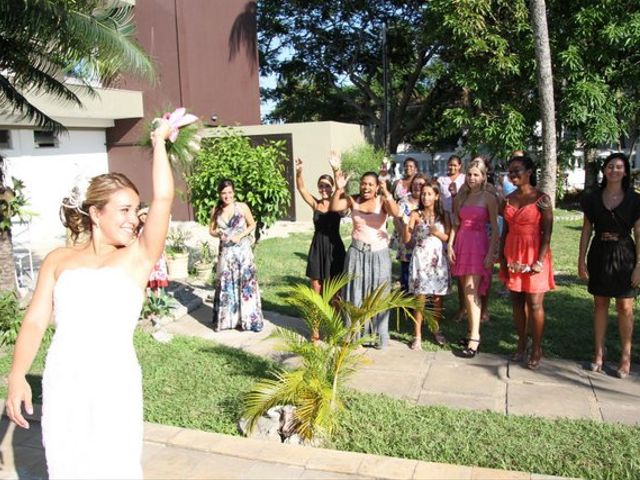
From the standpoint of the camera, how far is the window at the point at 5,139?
14.6 metres

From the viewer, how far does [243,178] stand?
7.24 meters

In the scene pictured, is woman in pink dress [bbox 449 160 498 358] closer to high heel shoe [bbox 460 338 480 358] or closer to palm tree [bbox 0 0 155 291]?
high heel shoe [bbox 460 338 480 358]

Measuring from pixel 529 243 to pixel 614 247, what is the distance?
0.65 metres

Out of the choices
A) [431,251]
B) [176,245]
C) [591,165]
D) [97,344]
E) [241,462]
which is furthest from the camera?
[591,165]

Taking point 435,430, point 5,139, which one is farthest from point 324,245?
point 5,139

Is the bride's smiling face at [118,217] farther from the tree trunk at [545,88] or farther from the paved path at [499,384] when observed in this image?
the tree trunk at [545,88]

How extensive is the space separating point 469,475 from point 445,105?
23351mm

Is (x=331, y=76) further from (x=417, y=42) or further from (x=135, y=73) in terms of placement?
(x=135, y=73)

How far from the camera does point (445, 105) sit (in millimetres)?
25062

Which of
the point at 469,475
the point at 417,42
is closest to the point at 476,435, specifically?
the point at 469,475

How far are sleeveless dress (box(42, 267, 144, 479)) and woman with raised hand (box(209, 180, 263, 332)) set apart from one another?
13.8 feet

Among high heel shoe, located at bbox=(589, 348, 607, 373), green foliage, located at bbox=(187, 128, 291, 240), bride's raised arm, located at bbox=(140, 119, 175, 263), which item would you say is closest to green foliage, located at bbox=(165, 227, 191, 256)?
green foliage, located at bbox=(187, 128, 291, 240)

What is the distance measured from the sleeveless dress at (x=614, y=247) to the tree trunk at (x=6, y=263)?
20.9 feet

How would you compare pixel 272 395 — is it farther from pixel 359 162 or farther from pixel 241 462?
pixel 359 162
